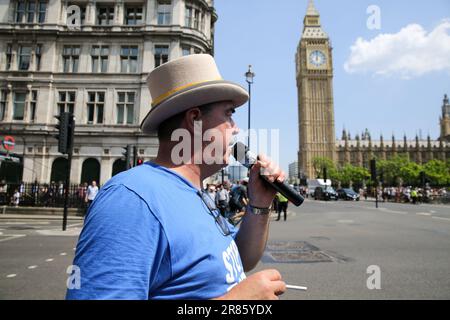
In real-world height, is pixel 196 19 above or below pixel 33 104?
above

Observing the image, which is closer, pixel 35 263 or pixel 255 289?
pixel 255 289

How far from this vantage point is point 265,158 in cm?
176

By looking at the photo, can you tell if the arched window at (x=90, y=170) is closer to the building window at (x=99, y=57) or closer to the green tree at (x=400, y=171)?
the building window at (x=99, y=57)

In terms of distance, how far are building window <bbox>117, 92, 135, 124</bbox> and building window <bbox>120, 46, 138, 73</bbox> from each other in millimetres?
2190

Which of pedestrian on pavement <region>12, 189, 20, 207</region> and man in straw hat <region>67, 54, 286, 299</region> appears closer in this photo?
man in straw hat <region>67, 54, 286, 299</region>

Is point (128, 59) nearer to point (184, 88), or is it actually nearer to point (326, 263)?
point (326, 263)

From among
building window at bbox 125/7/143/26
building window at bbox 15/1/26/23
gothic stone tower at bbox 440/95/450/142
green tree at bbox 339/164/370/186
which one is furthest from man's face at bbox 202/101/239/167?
gothic stone tower at bbox 440/95/450/142

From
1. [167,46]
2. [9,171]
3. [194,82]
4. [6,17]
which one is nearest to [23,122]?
[9,171]

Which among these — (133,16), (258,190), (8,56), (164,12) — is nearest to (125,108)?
(133,16)

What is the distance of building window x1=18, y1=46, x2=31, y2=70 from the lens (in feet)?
81.5

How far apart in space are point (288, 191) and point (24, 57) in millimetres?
30491

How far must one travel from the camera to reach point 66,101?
24.3 m

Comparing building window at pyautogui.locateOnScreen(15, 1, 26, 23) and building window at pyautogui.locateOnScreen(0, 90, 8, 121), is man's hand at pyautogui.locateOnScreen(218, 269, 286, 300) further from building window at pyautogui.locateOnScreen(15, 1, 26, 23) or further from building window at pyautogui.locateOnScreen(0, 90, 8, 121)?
building window at pyautogui.locateOnScreen(15, 1, 26, 23)

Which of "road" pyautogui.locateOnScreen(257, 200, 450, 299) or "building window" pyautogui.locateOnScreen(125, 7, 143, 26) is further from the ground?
"building window" pyautogui.locateOnScreen(125, 7, 143, 26)
